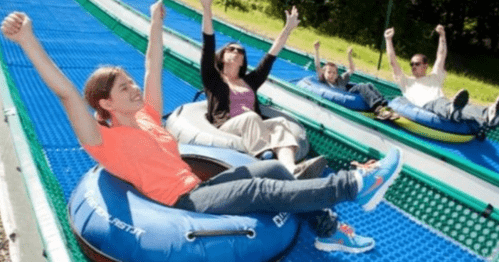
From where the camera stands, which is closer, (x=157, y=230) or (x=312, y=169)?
(x=157, y=230)

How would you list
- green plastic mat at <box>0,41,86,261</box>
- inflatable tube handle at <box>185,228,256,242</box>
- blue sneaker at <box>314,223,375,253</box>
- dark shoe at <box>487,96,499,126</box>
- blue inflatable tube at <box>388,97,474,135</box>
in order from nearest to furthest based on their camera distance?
inflatable tube handle at <box>185,228,256,242</box>, green plastic mat at <box>0,41,86,261</box>, blue sneaker at <box>314,223,375,253</box>, dark shoe at <box>487,96,499,126</box>, blue inflatable tube at <box>388,97,474,135</box>

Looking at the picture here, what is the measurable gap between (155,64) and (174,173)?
630 millimetres

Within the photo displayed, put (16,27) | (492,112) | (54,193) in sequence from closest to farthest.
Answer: (16,27) → (54,193) → (492,112)

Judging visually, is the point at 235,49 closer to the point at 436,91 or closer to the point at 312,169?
the point at 312,169

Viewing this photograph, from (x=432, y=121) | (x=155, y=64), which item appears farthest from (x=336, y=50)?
(x=155, y=64)

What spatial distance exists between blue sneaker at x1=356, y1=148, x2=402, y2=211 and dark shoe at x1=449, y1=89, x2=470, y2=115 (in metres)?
3.10

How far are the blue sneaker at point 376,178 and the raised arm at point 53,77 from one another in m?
1.15

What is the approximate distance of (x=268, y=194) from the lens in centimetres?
Result: 205

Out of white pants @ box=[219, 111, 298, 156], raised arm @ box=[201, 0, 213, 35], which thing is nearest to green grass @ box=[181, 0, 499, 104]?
white pants @ box=[219, 111, 298, 156]

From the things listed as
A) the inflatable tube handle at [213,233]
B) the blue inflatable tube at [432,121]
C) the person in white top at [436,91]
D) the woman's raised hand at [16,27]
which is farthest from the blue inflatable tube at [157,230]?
the blue inflatable tube at [432,121]

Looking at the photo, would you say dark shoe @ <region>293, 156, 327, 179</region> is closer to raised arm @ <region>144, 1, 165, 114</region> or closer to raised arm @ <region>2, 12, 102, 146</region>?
raised arm @ <region>144, 1, 165, 114</region>

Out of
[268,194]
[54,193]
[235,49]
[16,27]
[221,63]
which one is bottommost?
[54,193]

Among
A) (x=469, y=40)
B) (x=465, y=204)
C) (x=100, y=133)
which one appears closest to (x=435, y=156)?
(x=465, y=204)

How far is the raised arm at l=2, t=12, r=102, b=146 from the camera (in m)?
1.59
